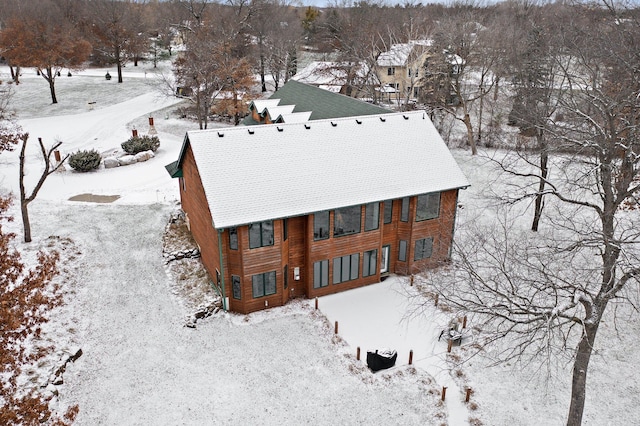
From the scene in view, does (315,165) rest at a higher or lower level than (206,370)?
higher

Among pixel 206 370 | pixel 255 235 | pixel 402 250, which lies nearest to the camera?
pixel 206 370

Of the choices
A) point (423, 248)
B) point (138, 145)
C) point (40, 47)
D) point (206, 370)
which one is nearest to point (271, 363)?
point (206, 370)

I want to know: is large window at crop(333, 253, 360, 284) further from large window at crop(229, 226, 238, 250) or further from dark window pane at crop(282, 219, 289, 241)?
large window at crop(229, 226, 238, 250)

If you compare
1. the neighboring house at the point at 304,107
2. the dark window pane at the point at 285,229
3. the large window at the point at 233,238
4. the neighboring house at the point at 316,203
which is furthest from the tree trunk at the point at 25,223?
the neighboring house at the point at 304,107

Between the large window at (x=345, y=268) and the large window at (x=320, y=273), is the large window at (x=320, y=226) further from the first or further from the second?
the large window at (x=345, y=268)

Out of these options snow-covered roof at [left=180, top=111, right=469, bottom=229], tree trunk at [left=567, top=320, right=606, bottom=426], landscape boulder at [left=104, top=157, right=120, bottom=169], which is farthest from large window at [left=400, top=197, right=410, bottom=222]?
landscape boulder at [left=104, top=157, right=120, bottom=169]

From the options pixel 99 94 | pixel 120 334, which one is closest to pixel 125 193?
pixel 120 334

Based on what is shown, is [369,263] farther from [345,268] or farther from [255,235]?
[255,235]
